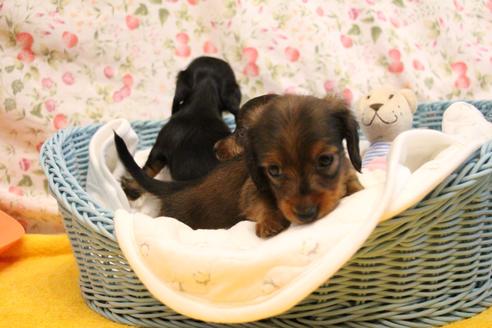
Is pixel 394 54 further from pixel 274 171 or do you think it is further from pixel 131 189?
pixel 274 171

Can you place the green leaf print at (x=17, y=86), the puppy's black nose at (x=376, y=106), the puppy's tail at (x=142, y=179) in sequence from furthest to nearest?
the green leaf print at (x=17, y=86) < the puppy's black nose at (x=376, y=106) < the puppy's tail at (x=142, y=179)

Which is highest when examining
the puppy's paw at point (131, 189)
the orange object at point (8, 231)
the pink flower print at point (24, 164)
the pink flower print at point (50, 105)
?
the pink flower print at point (50, 105)

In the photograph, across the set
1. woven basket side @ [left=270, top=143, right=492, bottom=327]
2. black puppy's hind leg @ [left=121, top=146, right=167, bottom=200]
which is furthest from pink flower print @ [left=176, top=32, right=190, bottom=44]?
woven basket side @ [left=270, top=143, right=492, bottom=327]

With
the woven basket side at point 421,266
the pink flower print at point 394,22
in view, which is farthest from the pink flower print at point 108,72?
the woven basket side at point 421,266

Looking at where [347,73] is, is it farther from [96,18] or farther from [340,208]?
[340,208]

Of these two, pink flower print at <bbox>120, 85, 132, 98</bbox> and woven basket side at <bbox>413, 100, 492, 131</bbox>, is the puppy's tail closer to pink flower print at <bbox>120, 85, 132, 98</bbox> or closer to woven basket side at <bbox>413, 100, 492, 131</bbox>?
pink flower print at <bbox>120, 85, 132, 98</bbox>

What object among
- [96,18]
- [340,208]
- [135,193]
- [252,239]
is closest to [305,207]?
[340,208]

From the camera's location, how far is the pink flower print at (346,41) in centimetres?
317

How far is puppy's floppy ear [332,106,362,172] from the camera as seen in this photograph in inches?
66.4

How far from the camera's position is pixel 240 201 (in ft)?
6.27

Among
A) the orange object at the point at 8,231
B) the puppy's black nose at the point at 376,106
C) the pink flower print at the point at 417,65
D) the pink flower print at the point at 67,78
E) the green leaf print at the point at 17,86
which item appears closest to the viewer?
the puppy's black nose at the point at 376,106

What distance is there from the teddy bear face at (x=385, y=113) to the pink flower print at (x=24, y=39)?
1.61 m

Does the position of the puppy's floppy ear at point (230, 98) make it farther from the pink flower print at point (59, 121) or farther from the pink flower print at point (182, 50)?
the pink flower print at point (59, 121)

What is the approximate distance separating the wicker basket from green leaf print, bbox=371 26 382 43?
1.72 meters
